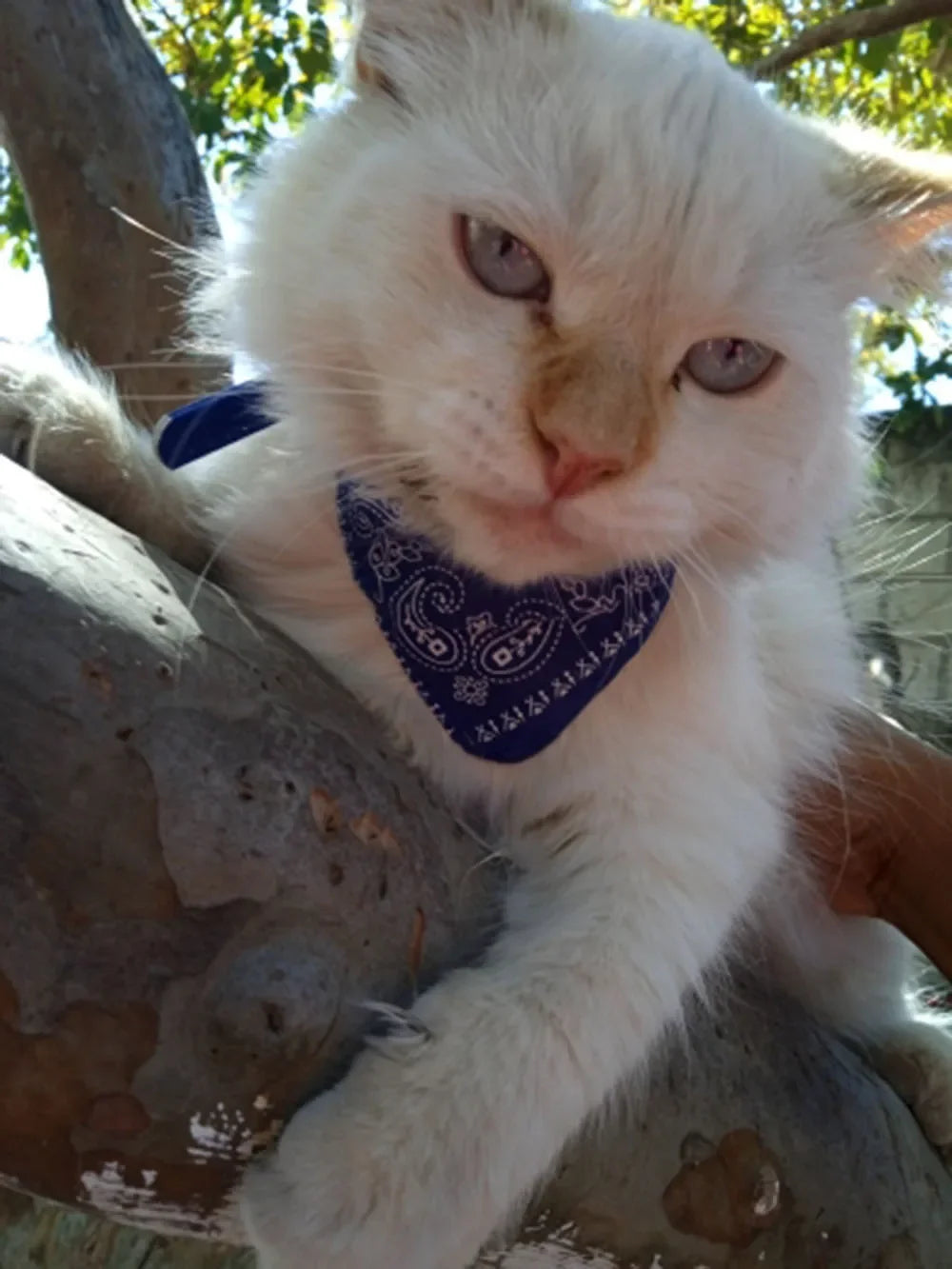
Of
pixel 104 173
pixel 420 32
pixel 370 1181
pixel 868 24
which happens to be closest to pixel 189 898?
pixel 370 1181

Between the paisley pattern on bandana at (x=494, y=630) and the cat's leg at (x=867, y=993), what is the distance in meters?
0.45

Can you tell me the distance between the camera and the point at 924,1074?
1.32 meters

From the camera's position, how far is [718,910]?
99cm

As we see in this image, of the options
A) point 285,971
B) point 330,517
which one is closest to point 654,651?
point 330,517

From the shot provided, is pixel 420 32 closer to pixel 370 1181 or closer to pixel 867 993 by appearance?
pixel 370 1181

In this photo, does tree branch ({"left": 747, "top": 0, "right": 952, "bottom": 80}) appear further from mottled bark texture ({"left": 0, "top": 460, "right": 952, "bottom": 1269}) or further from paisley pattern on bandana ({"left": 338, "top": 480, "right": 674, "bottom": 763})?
mottled bark texture ({"left": 0, "top": 460, "right": 952, "bottom": 1269})

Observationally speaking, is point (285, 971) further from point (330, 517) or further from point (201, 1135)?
point (330, 517)

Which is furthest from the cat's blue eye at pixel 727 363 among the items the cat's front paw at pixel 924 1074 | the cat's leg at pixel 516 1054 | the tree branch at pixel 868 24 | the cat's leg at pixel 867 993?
the tree branch at pixel 868 24

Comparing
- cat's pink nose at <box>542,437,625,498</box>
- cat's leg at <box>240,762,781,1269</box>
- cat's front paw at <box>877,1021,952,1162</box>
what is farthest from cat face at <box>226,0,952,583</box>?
cat's front paw at <box>877,1021,952,1162</box>

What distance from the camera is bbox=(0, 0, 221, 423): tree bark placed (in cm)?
171

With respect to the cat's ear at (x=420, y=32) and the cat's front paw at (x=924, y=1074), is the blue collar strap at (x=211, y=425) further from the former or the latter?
the cat's front paw at (x=924, y=1074)

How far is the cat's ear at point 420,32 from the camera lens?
1.01 m

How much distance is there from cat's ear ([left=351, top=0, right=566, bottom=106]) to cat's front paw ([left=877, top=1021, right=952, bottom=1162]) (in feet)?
3.54

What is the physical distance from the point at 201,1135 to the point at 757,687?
0.65 m
